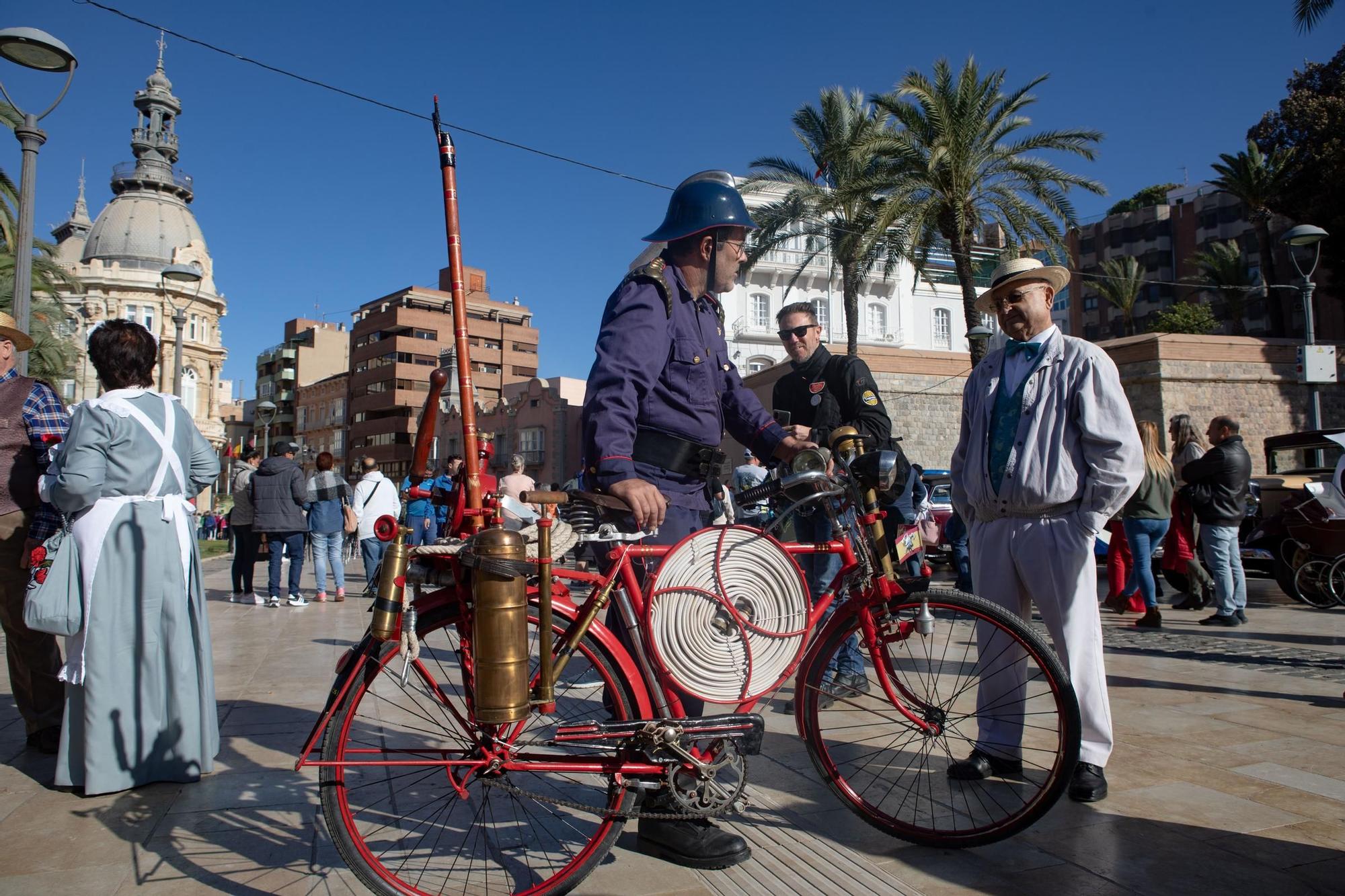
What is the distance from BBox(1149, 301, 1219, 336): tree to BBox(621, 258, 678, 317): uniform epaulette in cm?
5100

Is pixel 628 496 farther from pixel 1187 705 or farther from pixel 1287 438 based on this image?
pixel 1287 438

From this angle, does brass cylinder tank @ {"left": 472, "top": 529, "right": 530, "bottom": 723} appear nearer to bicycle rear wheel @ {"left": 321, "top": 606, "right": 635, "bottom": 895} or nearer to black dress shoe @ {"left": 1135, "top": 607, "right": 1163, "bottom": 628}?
bicycle rear wheel @ {"left": 321, "top": 606, "right": 635, "bottom": 895}

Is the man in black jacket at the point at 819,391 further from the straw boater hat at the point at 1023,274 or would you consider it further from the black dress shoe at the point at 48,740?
the black dress shoe at the point at 48,740

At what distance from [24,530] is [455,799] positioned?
261 centimetres

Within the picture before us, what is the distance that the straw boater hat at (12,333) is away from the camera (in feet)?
13.8

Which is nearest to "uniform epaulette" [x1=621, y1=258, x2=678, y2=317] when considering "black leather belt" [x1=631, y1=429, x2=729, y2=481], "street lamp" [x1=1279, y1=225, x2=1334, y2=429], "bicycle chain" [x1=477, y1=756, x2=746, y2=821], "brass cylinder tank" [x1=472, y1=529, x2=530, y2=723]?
"black leather belt" [x1=631, y1=429, x2=729, y2=481]

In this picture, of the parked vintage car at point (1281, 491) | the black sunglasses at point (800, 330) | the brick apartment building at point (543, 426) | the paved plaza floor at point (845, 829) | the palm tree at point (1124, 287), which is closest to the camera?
the paved plaza floor at point (845, 829)

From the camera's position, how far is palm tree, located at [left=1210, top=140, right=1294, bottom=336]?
35.3 metres

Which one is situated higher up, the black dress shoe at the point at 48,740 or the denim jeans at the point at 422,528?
the denim jeans at the point at 422,528

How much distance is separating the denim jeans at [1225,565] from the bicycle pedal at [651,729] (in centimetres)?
692

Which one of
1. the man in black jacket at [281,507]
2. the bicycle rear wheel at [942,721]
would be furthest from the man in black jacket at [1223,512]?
the man in black jacket at [281,507]

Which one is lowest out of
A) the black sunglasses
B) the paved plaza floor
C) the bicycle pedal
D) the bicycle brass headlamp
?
the paved plaza floor

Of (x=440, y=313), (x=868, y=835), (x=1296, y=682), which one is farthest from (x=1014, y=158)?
(x=440, y=313)

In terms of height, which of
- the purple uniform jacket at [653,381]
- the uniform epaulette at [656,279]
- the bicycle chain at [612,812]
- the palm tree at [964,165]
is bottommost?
the bicycle chain at [612,812]
